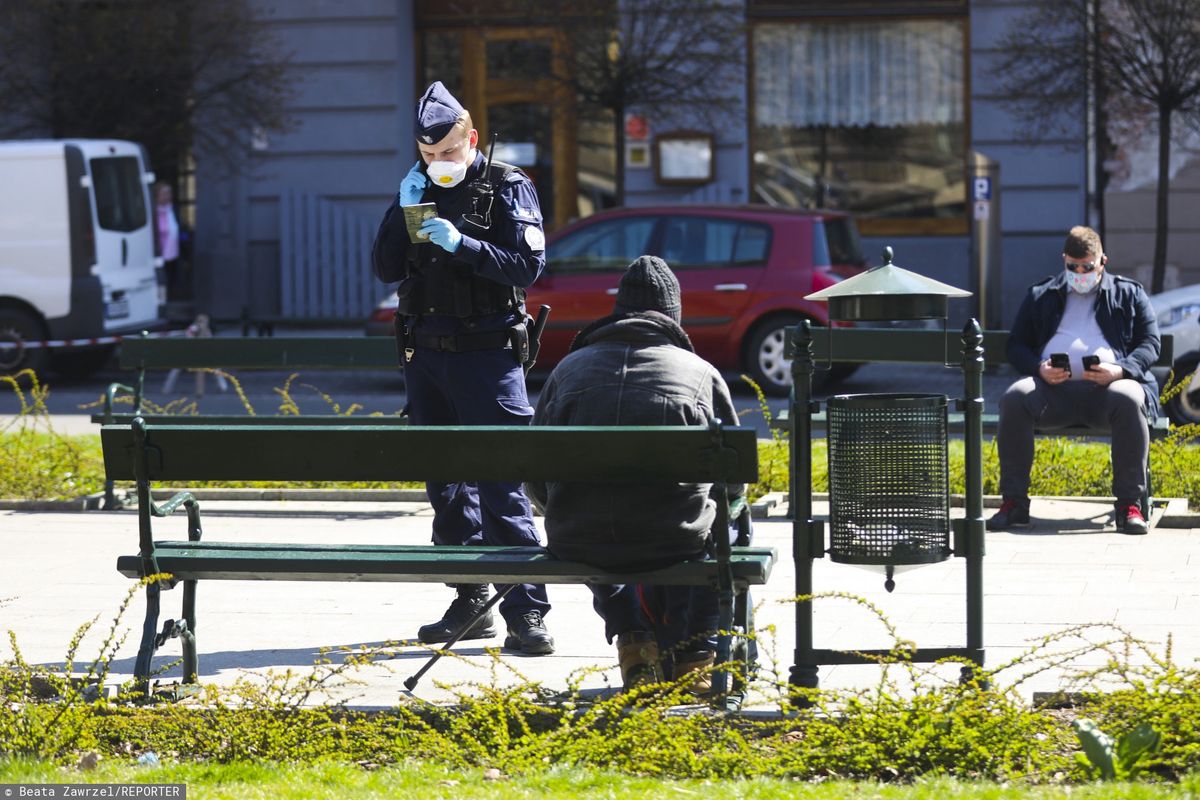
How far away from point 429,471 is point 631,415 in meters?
0.58

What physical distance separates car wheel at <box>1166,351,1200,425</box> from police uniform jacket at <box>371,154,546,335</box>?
732 centimetres

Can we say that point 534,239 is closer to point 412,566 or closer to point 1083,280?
point 412,566

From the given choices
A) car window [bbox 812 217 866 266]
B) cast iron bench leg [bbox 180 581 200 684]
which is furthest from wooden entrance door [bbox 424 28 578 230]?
cast iron bench leg [bbox 180 581 200 684]

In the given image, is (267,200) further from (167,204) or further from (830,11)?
(830,11)

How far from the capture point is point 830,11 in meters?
21.5

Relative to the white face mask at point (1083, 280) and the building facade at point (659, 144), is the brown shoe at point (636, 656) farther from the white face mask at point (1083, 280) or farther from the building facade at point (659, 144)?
the building facade at point (659, 144)

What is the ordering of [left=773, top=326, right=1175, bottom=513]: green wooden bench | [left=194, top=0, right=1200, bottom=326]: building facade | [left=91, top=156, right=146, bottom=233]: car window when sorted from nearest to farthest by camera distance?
[left=773, top=326, right=1175, bottom=513]: green wooden bench, [left=91, top=156, right=146, bottom=233]: car window, [left=194, top=0, right=1200, bottom=326]: building facade

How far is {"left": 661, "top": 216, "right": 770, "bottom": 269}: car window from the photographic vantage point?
1525 centimetres

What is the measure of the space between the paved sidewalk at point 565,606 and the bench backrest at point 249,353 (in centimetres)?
117

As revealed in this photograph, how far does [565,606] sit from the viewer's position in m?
6.79

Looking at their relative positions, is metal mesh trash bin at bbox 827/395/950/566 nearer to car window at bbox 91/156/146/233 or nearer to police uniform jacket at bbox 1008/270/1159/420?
police uniform jacket at bbox 1008/270/1159/420

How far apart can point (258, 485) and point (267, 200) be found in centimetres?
1295

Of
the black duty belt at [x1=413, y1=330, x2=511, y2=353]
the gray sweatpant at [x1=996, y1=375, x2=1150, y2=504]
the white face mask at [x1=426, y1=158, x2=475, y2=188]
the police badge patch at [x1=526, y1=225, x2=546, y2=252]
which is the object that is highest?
the white face mask at [x1=426, y1=158, x2=475, y2=188]

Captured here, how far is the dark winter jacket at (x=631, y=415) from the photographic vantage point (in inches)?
198
